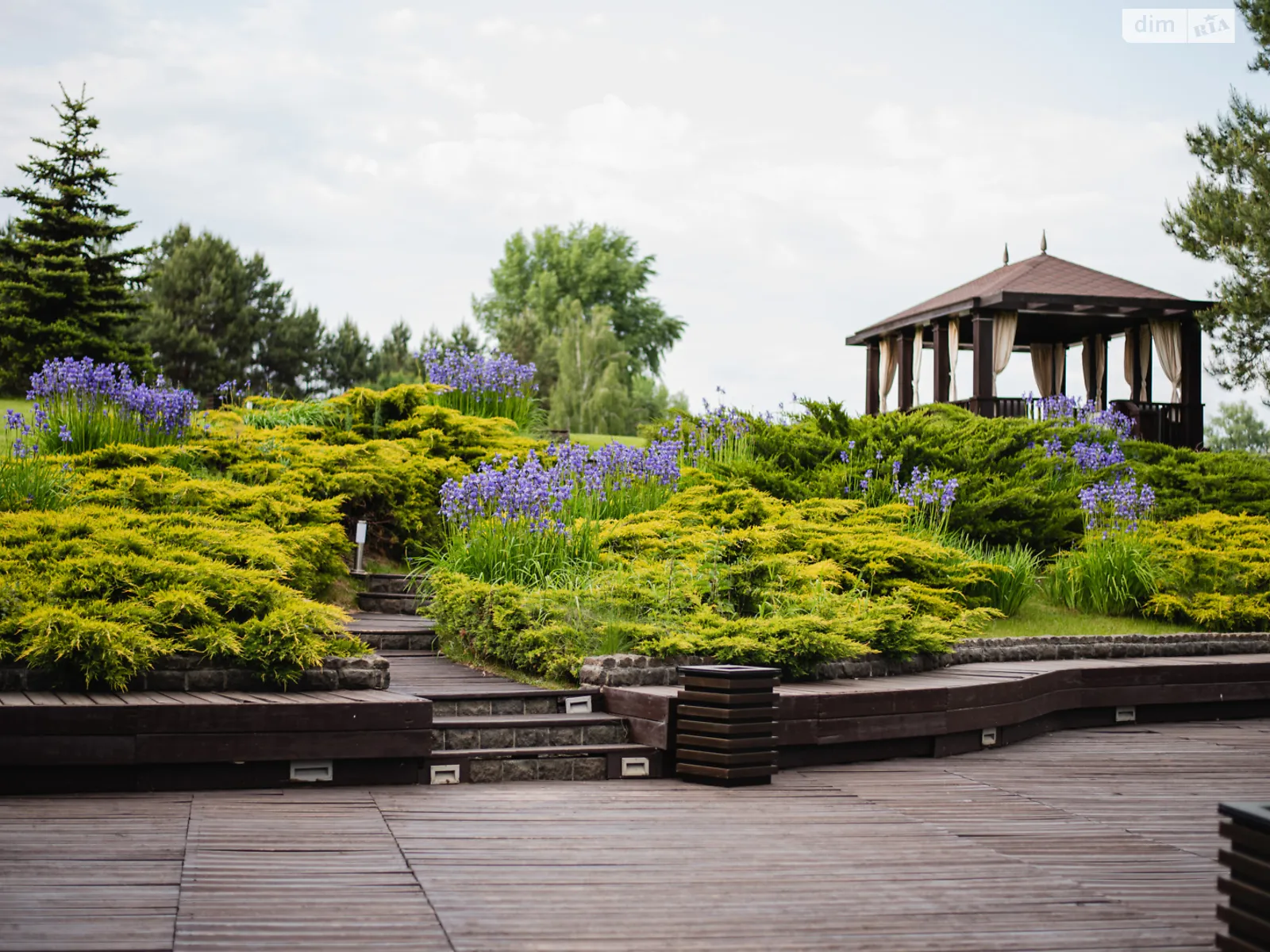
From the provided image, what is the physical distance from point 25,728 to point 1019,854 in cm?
394

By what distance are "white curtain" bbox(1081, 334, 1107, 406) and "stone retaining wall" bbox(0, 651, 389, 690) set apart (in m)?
18.7

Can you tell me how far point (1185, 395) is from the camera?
62.3ft

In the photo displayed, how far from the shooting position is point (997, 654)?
791 centimetres

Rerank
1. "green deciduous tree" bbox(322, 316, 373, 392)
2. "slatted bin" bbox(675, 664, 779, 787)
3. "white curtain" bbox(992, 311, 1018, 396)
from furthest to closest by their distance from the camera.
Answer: "green deciduous tree" bbox(322, 316, 373, 392) < "white curtain" bbox(992, 311, 1018, 396) < "slatted bin" bbox(675, 664, 779, 787)

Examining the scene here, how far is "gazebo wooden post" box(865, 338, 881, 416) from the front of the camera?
22.6m

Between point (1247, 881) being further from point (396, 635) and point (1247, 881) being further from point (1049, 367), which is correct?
point (1049, 367)

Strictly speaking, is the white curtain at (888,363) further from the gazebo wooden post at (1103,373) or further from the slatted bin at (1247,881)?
the slatted bin at (1247,881)

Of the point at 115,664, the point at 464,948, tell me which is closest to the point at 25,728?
the point at 115,664

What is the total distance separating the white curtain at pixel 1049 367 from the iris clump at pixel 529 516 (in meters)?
15.9

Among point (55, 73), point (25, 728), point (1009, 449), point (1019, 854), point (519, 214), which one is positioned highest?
point (519, 214)

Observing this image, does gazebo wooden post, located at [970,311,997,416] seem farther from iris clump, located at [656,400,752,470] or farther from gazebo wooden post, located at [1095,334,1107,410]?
iris clump, located at [656,400,752,470]

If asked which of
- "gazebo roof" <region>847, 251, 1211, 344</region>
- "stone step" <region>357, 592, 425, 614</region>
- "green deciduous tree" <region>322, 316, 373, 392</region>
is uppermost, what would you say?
"green deciduous tree" <region>322, 316, 373, 392</region>

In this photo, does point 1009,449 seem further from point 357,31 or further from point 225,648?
point 357,31

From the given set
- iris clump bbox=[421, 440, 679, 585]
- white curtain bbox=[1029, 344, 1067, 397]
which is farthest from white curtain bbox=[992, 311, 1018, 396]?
iris clump bbox=[421, 440, 679, 585]
